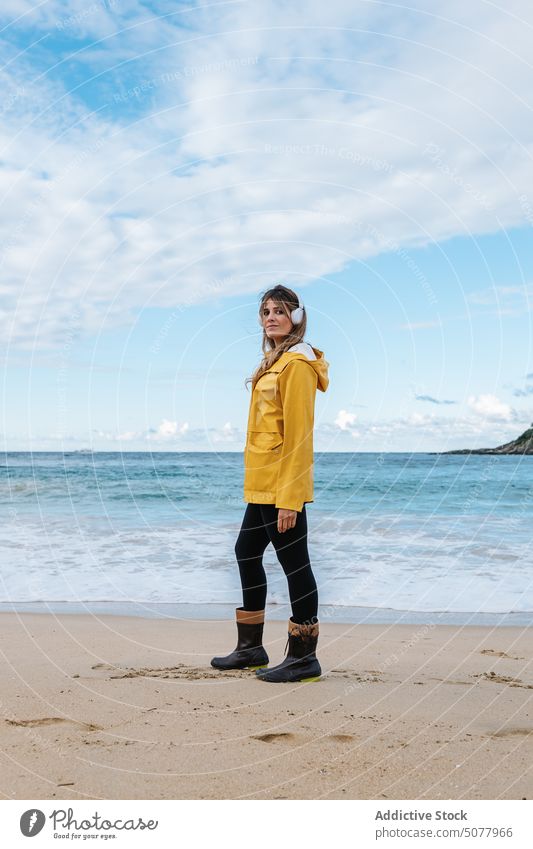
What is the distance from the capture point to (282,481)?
4.00 m

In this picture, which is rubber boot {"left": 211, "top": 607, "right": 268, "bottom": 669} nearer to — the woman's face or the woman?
the woman

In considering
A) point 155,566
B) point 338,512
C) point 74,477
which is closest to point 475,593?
point 155,566

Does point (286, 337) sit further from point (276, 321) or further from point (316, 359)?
point (316, 359)

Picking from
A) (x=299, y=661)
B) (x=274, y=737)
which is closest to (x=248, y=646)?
(x=299, y=661)

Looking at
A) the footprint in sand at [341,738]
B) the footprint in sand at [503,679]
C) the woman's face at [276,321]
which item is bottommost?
the footprint in sand at [503,679]

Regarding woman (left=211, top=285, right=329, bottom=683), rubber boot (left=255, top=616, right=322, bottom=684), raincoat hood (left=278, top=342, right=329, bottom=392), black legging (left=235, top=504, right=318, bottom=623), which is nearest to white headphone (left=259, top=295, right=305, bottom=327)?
woman (left=211, top=285, right=329, bottom=683)

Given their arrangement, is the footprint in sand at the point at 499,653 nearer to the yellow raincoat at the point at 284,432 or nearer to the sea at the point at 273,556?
the sea at the point at 273,556

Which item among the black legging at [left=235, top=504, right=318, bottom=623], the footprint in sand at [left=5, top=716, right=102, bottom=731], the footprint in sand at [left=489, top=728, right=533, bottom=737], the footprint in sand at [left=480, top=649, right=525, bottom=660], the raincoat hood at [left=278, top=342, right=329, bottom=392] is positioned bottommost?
the footprint in sand at [left=480, top=649, right=525, bottom=660]

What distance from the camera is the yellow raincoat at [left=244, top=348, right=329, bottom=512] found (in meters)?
3.97

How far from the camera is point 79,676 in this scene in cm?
416

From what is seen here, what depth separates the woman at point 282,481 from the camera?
3.99 metres

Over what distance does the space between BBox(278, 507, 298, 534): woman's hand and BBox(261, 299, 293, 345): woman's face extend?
1029mm

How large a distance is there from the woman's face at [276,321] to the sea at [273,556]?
280cm

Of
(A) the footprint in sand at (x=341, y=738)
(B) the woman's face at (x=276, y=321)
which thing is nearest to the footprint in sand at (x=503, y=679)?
(A) the footprint in sand at (x=341, y=738)
